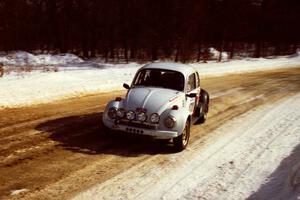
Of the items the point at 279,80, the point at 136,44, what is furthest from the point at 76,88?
the point at 136,44

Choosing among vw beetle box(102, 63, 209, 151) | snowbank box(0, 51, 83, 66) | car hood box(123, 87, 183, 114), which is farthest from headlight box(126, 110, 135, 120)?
snowbank box(0, 51, 83, 66)

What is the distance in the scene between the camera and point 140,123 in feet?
29.2

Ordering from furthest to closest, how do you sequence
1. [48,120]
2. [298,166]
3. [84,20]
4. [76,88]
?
[84,20], [76,88], [48,120], [298,166]

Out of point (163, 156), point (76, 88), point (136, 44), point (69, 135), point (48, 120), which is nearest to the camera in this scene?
point (163, 156)

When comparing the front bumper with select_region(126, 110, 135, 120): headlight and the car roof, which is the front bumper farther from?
the car roof

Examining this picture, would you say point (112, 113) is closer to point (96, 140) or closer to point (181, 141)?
point (96, 140)

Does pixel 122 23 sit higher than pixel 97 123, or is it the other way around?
pixel 122 23

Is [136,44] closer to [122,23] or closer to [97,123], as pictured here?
[122,23]

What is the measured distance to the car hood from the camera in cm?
902

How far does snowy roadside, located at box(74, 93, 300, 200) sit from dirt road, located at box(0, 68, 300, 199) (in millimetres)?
348

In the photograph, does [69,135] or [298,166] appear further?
[69,135]

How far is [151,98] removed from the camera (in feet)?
30.5

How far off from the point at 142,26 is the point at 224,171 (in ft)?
110

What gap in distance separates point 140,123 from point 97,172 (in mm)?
1841
